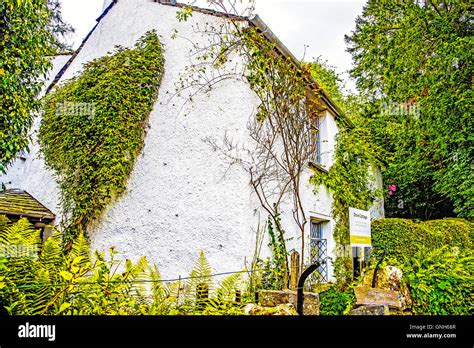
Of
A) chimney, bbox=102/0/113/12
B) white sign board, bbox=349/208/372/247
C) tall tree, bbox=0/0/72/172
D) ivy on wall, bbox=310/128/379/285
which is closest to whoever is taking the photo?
tall tree, bbox=0/0/72/172

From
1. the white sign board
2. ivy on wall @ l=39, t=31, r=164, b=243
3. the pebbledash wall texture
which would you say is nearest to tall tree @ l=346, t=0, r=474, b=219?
the white sign board

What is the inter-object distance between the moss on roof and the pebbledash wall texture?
0.45ft

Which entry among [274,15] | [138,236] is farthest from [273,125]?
[138,236]

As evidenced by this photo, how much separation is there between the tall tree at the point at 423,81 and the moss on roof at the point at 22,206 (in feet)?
28.4

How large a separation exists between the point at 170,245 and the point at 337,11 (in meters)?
4.18

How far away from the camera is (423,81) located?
888cm

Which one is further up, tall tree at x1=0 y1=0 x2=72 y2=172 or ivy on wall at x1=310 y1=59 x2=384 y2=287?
tall tree at x1=0 y1=0 x2=72 y2=172

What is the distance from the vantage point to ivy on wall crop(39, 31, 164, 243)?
6.17 m

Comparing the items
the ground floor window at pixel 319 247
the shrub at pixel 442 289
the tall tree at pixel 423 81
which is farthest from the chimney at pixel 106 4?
the shrub at pixel 442 289

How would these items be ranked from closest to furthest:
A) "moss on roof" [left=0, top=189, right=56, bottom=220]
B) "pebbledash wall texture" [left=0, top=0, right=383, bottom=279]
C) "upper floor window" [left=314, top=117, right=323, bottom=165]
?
1. "pebbledash wall texture" [left=0, top=0, right=383, bottom=279]
2. "moss on roof" [left=0, top=189, right=56, bottom=220]
3. "upper floor window" [left=314, top=117, right=323, bottom=165]

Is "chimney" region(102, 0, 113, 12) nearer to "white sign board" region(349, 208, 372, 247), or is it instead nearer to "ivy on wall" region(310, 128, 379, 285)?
"ivy on wall" region(310, 128, 379, 285)

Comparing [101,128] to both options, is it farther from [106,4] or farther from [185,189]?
[106,4]

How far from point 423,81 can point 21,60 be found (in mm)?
8816
